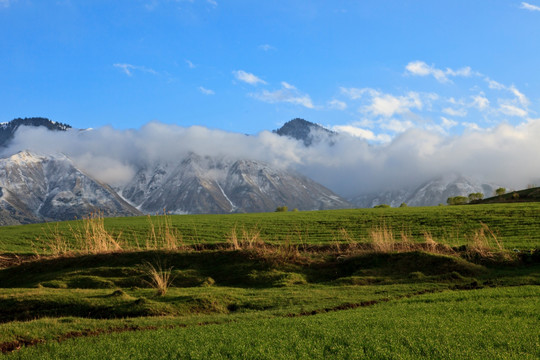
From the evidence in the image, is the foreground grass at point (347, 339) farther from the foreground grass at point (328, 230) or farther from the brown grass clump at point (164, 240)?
the foreground grass at point (328, 230)

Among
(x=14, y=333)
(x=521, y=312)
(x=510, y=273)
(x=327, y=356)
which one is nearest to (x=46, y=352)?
(x=14, y=333)

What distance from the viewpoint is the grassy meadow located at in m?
10.8

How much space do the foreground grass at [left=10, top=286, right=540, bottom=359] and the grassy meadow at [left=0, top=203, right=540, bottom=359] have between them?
0.14 feet

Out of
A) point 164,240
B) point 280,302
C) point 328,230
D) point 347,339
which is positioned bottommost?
point 280,302

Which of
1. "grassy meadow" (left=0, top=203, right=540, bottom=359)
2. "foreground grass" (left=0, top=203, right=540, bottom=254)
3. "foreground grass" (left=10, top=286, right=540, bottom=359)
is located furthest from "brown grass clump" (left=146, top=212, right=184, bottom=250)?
"foreground grass" (left=10, top=286, right=540, bottom=359)

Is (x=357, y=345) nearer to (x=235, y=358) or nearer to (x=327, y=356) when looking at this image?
(x=327, y=356)

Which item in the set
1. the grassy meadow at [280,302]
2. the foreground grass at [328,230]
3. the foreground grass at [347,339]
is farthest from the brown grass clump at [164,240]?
the foreground grass at [347,339]

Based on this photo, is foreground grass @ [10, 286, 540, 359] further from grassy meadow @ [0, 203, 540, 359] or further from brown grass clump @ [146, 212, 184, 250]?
brown grass clump @ [146, 212, 184, 250]

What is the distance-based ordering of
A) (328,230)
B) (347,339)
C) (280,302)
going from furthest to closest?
(328,230)
(280,302)
(347,339)

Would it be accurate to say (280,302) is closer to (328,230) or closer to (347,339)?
(347,339)

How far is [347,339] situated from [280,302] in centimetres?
775

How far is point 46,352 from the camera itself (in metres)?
10.9

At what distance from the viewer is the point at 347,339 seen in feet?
36.6

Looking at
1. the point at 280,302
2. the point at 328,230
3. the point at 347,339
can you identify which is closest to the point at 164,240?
the point at 328,230
